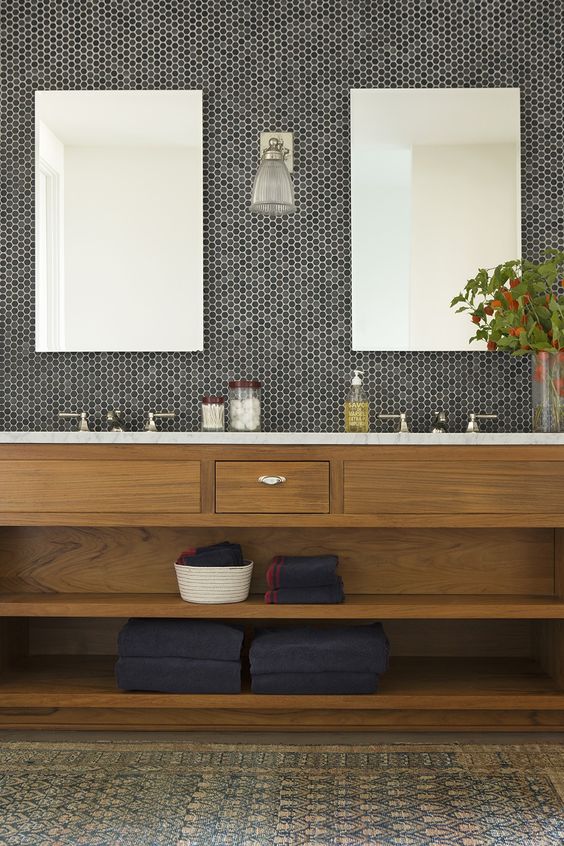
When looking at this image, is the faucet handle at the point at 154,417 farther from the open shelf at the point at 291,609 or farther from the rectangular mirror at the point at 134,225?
the open shelf at the point at 291,609

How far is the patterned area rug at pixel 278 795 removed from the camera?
1.89 meters

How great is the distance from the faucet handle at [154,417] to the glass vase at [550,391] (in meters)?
1.26

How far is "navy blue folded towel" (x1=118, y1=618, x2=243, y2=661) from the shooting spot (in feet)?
7.97

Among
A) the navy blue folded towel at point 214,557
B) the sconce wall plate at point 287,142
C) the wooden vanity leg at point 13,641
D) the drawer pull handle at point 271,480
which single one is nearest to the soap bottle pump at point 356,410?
the drawer pull handle at point 271,480

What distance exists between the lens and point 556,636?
102 inches

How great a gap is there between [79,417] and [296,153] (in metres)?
1.25

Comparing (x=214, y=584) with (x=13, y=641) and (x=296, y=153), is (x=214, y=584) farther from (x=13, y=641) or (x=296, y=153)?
(x=296, y=153)

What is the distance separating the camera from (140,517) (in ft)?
7.93

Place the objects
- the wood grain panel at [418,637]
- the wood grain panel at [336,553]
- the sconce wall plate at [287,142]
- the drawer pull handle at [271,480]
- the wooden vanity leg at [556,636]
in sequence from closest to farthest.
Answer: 1. the drawer pull handle at [271,480]
2. the wooden vanity leg at [556,636]
3. the wood grain panel at [336,553]
4. the wood grain panel at [418,637]
5. the sconce wall plate at [287,142]

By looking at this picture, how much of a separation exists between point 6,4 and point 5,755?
2595 mm

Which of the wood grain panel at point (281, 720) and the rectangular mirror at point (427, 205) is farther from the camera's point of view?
the rectangular mirror at point (427, 205)

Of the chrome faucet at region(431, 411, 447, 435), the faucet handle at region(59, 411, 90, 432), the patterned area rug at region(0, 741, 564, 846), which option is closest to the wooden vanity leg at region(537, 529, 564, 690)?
the patterned area rug at region(0, 741, 564, 846)

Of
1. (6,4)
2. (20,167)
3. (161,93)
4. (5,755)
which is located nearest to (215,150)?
(161,93)

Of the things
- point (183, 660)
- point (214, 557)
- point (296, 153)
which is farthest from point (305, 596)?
point (296, 153)
